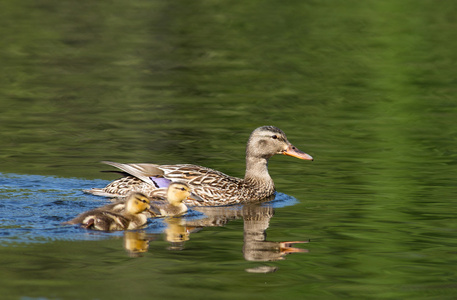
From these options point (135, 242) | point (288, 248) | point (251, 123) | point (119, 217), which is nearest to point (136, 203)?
point (119, 217)

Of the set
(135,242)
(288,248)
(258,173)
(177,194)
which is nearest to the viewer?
(288,248)

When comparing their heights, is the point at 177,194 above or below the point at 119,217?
above

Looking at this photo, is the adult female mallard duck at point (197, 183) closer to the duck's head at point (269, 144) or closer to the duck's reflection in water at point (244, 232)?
the duck's head at point (269, 144)

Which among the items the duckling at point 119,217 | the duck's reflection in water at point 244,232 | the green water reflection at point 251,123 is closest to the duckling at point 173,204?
the duck's reflection in water at point 244,232

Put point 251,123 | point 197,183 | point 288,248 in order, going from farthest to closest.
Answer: point 251,123 → point 197,183 → point 288,248

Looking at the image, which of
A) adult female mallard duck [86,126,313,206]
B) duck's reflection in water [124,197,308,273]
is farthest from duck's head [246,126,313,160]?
duck's reflection in water [124,197,308,273]

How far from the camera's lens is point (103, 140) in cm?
1468

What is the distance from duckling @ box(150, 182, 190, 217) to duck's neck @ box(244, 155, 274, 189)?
1.51 metres

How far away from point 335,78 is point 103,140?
26.4ft

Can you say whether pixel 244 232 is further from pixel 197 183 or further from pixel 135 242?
pixel 197 183

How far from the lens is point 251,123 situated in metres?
16.4

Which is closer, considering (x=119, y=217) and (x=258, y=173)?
(x=119, y=217)

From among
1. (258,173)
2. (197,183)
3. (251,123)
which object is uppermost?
(251,123)

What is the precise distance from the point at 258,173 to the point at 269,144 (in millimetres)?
420
